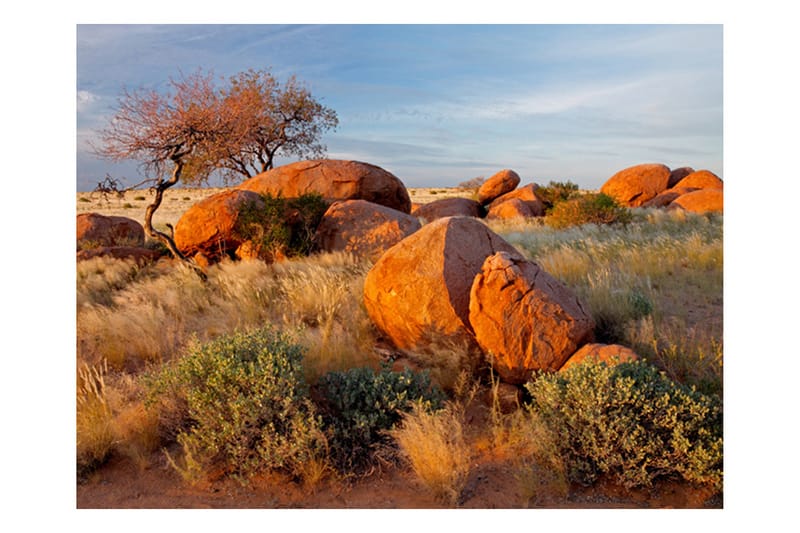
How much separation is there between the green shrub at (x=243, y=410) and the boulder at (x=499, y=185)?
2342 cm

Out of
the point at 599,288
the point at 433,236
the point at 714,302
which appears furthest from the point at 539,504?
the point at 714,302

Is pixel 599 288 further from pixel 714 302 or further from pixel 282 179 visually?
pixel 282 179

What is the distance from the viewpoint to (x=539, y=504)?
151 inches

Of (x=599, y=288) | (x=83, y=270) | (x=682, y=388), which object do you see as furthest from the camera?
(x=83, y=270)

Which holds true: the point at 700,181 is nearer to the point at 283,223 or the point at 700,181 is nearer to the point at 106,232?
the point at 283,223

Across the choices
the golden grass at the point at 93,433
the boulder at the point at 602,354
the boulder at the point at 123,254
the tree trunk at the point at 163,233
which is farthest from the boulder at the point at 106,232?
the boulder at the point at 602,354

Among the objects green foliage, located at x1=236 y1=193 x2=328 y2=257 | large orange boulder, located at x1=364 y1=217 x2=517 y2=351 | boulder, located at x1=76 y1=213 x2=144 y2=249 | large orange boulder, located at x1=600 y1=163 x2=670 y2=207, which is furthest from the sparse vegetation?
large orange boulder, located at x1=600 y1=163 x2=670 y2=207

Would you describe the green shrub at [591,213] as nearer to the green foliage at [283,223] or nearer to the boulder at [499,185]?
the green foliage at [283,223]

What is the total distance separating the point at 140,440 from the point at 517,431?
3010 mm

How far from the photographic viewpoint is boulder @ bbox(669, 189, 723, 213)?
783 inches

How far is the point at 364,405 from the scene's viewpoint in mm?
4586

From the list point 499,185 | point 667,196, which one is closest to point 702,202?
point 667,196

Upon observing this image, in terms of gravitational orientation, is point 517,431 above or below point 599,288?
below
